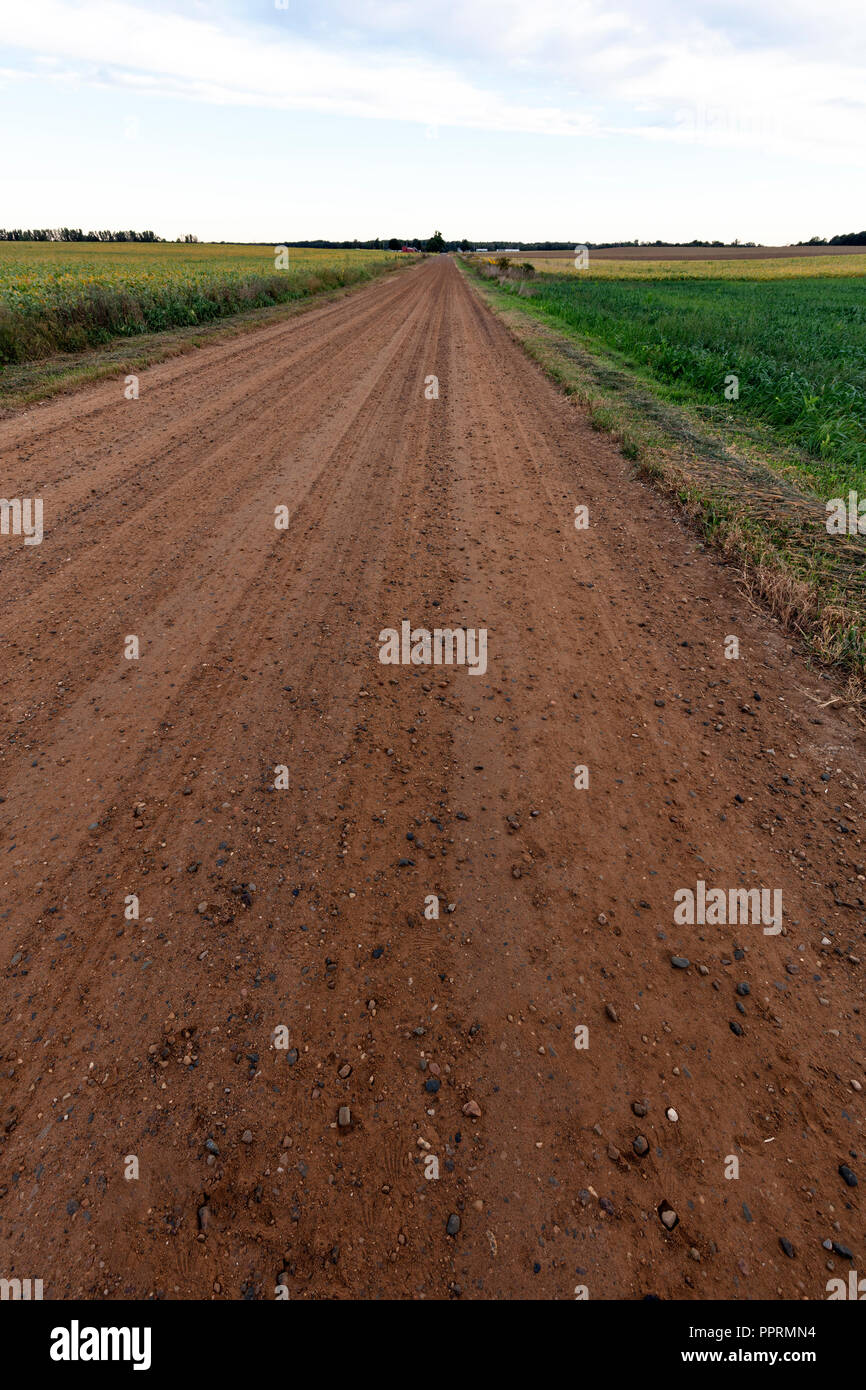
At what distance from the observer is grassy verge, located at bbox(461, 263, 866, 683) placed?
18.0 feet

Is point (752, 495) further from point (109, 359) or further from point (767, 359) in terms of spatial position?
point (109, 359)

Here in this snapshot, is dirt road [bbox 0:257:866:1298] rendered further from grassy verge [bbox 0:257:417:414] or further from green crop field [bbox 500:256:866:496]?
grassy verge [bbox 0:257:417:414]

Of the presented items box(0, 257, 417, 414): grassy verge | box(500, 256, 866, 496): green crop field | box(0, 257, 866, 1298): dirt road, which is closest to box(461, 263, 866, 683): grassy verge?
box(500, 256, 866, 496): green crop field

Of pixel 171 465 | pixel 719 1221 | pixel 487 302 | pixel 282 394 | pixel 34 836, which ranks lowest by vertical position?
pixel 719 1221

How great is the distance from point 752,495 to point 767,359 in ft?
26.3

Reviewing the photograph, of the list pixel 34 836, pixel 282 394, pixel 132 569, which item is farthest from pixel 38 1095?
pixel 282 394

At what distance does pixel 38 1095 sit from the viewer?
240 centimetres

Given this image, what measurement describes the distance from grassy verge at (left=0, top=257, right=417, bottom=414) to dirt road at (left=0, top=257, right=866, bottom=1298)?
6443 mm

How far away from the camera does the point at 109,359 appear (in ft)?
42.8

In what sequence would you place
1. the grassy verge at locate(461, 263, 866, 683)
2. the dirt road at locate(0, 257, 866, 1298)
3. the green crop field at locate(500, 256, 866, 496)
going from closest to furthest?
the dirt road at locate(0, 257, 866, 1298), the grassy verge at locate(461, 263, 866, 683), the green crop field at locate(500, 256, 866, 496)

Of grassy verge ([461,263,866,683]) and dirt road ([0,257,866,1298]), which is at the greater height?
grassy verge ([461,263,866,683])
